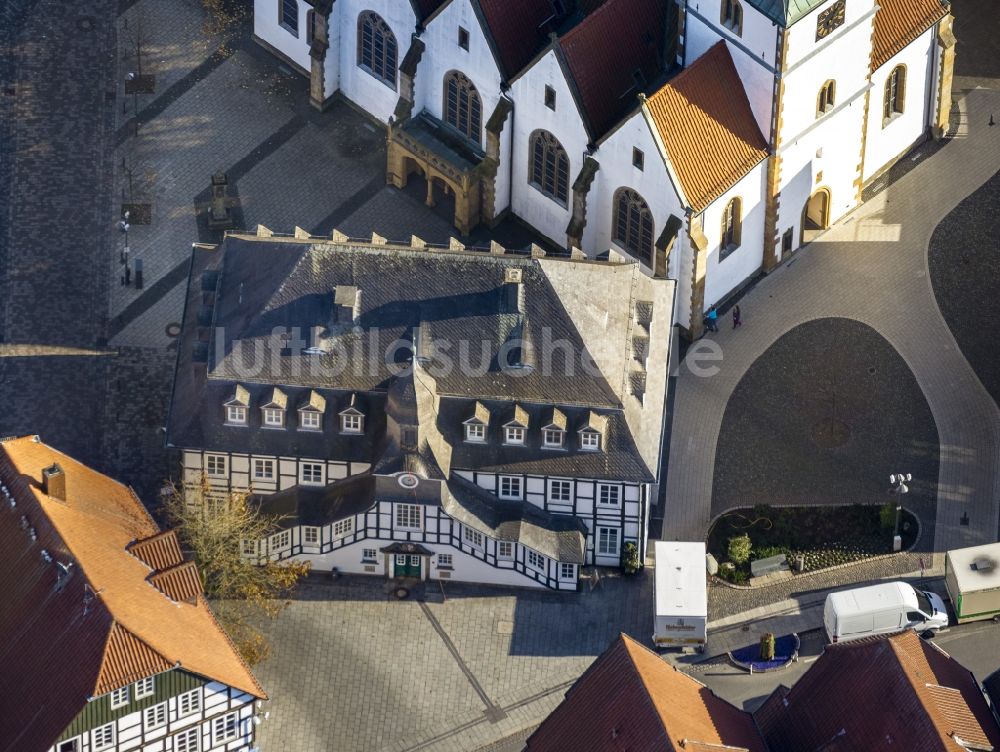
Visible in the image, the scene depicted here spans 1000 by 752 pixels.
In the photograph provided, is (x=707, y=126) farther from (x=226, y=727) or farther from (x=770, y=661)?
(x=226, y=727)

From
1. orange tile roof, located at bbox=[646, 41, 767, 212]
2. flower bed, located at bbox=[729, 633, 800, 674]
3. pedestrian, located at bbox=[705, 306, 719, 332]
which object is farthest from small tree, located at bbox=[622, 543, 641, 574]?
orange tile roof, located at bbox=[646, 41, 767, 212]

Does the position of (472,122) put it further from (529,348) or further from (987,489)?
(987,489)

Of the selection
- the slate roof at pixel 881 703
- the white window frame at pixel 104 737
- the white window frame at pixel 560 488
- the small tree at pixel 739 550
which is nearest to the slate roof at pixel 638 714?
the slate roof at pixel 881 703

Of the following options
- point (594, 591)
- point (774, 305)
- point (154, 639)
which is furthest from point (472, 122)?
point (154, 639)

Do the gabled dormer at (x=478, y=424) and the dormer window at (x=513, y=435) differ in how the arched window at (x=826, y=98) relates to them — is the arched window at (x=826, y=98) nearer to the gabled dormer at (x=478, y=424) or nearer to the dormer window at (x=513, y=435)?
the dormer window at (x=513, y=435)

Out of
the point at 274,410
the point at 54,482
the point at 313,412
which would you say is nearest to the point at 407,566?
the point at 313,412

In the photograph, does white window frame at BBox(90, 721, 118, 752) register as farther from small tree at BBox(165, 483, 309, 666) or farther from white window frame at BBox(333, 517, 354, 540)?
white window frame at BBox(333, 517, 354, 540)
